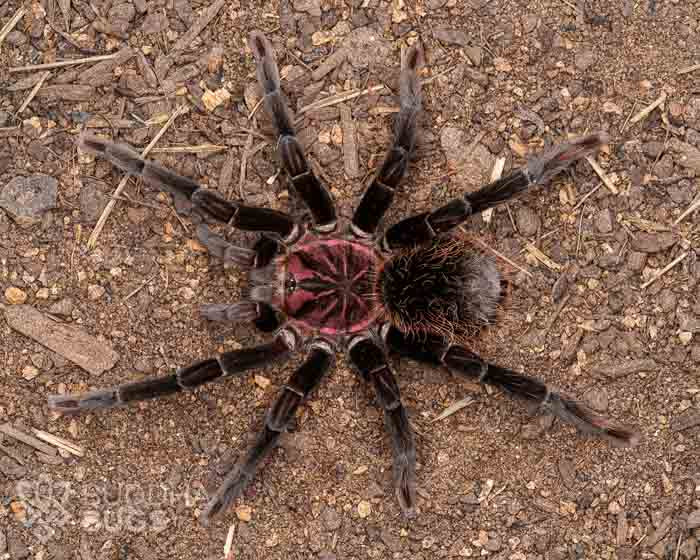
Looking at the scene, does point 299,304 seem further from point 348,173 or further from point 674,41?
point 674,41

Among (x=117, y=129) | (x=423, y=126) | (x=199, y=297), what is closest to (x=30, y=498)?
(x=199, y=297)

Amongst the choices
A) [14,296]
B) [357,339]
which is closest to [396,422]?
[357,339]

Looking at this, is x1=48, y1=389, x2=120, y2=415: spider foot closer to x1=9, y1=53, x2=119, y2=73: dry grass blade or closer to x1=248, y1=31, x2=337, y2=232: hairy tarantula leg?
x1=248, y1=31, x2=337, y2=232: hairy tarantula leg

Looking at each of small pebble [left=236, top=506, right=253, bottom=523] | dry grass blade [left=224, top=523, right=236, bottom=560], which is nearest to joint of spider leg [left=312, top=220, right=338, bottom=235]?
small pebble [left=236, top=506, right=253, bottom=523]

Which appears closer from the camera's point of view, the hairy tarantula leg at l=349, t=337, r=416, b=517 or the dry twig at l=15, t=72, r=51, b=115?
the hairy tarantula leg at l=349, t=337, r=416, b=517

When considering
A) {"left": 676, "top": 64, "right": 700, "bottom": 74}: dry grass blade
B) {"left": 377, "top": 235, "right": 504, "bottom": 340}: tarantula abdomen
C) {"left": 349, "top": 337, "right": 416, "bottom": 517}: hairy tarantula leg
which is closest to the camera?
{"left": 377, "top": 235, "right": 504, "bottom": 340}: tarantula abdomen

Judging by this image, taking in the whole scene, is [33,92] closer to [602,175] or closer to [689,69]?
[602,175]

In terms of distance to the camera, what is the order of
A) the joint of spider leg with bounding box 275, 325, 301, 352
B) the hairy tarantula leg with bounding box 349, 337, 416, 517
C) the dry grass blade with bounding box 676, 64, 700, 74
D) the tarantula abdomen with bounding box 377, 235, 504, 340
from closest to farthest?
the tarantula abdomen with bounding box 377, 235, 504, 340 < the hairy tarantula leg with bounding box 349, 337, 416, 517 < the joint of spider leg with bounding box 275, 325, 301, 352 < the dry grass blade with bounding box 676, 64, 700, 74

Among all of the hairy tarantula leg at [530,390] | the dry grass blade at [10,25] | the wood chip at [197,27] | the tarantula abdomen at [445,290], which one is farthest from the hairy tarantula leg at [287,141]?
the dry grass blade at [10,25]
